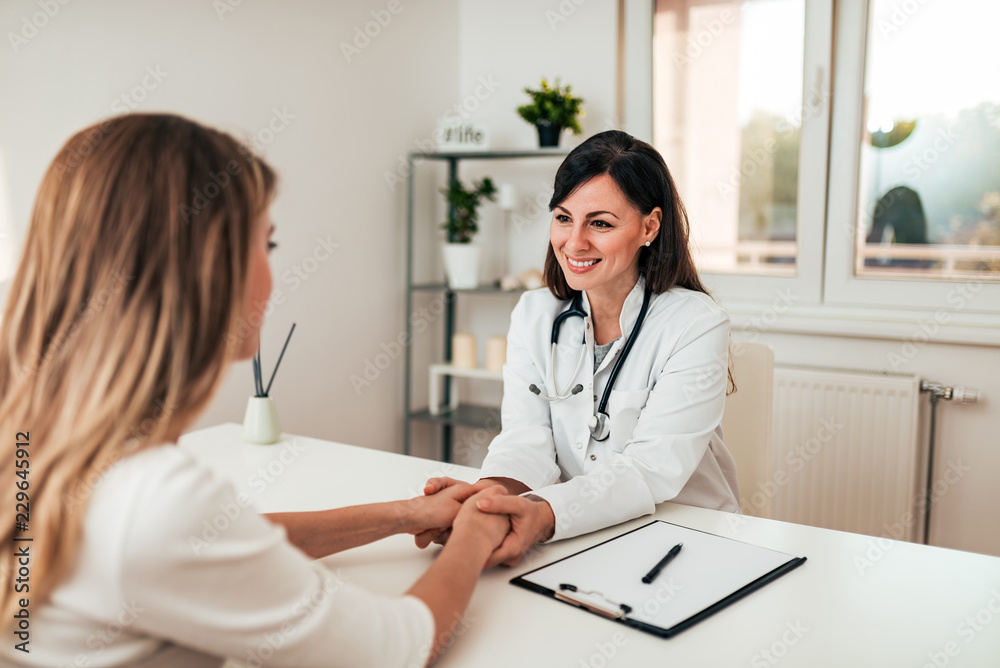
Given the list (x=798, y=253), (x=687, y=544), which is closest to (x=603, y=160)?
(x=687, y=544)

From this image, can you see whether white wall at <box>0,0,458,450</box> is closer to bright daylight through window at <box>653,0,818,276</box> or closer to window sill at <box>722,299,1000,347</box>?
bright daylight through window at <box>653,0,818,276</box>

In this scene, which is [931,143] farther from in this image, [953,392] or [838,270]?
[953,392]

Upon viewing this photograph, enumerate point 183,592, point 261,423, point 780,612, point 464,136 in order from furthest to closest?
point 464,136
point 261,423
point 780,612
point 183,592

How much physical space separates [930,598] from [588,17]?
254cm

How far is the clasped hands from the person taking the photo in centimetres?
112

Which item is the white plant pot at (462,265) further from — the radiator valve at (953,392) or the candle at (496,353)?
the radiator valve at (953,392)

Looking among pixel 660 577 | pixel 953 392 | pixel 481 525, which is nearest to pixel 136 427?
pixel 481 525

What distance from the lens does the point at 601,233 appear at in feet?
5.56

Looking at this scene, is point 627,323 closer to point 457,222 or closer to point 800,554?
point 800,554

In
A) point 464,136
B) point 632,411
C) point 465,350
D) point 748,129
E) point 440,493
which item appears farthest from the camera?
point 465,350

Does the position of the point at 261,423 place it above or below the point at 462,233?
below

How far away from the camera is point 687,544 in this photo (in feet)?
3.85

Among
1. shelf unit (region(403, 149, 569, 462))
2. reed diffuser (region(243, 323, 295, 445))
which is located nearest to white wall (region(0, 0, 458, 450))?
shelf unit (region(403, 149, 569, 462))

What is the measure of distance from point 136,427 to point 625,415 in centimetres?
109
